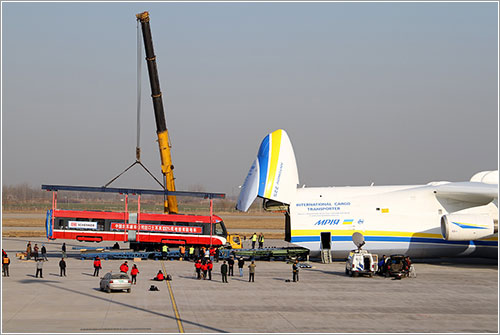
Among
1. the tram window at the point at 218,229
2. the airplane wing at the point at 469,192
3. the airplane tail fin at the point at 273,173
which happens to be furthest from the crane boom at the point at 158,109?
the airplane wing at the point at 469,192

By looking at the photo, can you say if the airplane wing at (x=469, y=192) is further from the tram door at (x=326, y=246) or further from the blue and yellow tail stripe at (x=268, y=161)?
the blue and yellow tail stripe at (x=268, y=161)

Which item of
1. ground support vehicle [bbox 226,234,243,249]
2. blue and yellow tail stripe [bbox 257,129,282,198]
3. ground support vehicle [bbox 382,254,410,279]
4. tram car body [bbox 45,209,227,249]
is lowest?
ground support vehicle [bbox 382,254,410,279]

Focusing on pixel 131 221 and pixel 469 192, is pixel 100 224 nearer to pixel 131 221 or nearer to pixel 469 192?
pixel 131 221

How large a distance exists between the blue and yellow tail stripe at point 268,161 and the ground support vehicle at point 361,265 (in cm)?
725

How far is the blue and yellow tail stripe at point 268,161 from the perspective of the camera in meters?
40.3

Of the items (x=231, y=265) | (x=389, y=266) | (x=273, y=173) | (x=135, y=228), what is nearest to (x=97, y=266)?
(x=231, y=265)

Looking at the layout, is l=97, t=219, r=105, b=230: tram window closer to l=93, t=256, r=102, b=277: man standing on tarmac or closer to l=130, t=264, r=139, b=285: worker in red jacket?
l=93, t=256, r=102, b=277: man standing on tarmac

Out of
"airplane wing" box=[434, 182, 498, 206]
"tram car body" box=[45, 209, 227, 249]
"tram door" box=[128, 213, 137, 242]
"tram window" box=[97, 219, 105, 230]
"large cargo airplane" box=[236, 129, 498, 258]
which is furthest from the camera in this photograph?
"tram door" box=[128, 213, 137, 242]

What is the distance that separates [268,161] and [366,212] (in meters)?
6.97

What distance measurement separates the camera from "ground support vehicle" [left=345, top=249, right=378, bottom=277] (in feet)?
115

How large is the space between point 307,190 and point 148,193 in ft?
35.0

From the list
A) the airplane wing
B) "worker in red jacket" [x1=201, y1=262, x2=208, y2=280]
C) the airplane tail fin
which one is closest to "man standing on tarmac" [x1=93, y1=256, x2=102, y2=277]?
"worker in red jacket" [x1=201, y1=262, x2=208, y2=280]

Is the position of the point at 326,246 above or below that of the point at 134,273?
above

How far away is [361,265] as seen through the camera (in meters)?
35.2
